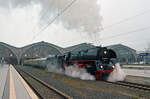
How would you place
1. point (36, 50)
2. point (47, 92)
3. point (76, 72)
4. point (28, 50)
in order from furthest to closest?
point (36, 50) → point (28, 50) → point (76, 72) → point (47, 92)

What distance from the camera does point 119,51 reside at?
8269 centimetres

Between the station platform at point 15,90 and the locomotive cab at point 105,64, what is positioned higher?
the locomotive cab at point 105,64

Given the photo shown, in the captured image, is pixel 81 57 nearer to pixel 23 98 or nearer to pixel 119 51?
pixel 23 98

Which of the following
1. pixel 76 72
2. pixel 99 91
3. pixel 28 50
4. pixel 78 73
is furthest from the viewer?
pixel 28 50

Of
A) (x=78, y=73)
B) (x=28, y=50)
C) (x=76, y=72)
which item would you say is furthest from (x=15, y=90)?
(x=28, y=50)

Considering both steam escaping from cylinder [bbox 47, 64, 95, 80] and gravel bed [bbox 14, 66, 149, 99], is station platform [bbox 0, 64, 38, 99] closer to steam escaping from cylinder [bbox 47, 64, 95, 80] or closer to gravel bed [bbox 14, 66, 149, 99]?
gravel bed [bbox 14, 66, 149, 99]

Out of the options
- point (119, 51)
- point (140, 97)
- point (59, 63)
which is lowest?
point (140, 97)

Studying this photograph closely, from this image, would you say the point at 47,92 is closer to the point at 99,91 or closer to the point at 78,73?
the point at 99,91

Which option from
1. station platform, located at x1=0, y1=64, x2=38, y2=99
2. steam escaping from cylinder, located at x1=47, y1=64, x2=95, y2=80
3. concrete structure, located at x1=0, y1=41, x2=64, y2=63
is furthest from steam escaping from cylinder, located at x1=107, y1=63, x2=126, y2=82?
concrete structure, located at x1=0, y1=41, x2=64, y2=63

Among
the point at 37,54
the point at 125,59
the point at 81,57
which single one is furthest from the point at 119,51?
the point at 81,57

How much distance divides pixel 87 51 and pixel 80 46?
2620 inches

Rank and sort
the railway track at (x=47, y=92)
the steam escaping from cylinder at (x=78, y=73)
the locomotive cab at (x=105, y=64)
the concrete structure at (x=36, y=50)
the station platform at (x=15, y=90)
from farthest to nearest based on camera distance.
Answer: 1. the concrete structure at (x=36, y=50)
2. the steam escaping from cylinder at (x=78, y=73)
3. the locomotive cab at (x=105, y=64)
4. the railway track at (x=47, y=92)
5. the station platform at (x=15, y=90)

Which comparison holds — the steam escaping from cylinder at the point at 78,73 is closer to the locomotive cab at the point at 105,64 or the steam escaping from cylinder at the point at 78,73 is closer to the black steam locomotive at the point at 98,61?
the black steam locomotive at the point at 98,61

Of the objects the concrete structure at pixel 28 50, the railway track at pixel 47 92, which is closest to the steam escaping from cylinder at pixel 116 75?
the railway track at pixel 47 92
